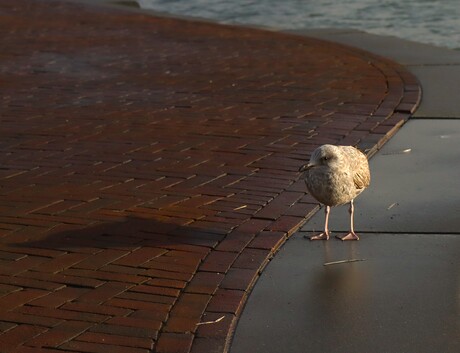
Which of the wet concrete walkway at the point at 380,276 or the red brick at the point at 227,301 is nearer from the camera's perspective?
the wet concrete walkway at the point at 380,276

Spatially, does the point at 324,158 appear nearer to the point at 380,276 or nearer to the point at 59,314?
the point at 380,276

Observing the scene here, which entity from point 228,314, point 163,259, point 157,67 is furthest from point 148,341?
point 157,67

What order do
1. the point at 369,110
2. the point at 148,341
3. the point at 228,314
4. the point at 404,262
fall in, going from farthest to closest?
the point at 369,110 → the point at 404,262 → the point at 228,314 → the point at 148,341

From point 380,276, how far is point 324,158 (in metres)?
0.80

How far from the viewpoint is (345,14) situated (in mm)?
17109

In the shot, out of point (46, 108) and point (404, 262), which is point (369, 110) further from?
point (404, 262)

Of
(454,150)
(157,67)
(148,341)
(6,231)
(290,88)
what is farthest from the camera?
(157,67)

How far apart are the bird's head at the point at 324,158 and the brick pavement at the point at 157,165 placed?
1.67 ft

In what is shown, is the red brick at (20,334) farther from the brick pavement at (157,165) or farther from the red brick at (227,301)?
the red brick at (227,301)

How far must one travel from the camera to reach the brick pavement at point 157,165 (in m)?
5.34

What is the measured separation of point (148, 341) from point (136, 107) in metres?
5.13

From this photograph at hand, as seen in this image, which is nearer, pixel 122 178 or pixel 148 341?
pixel 148 341

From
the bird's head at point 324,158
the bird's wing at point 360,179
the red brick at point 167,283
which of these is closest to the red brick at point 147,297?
the red brick at point 167,283

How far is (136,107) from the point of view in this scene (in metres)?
9.85
